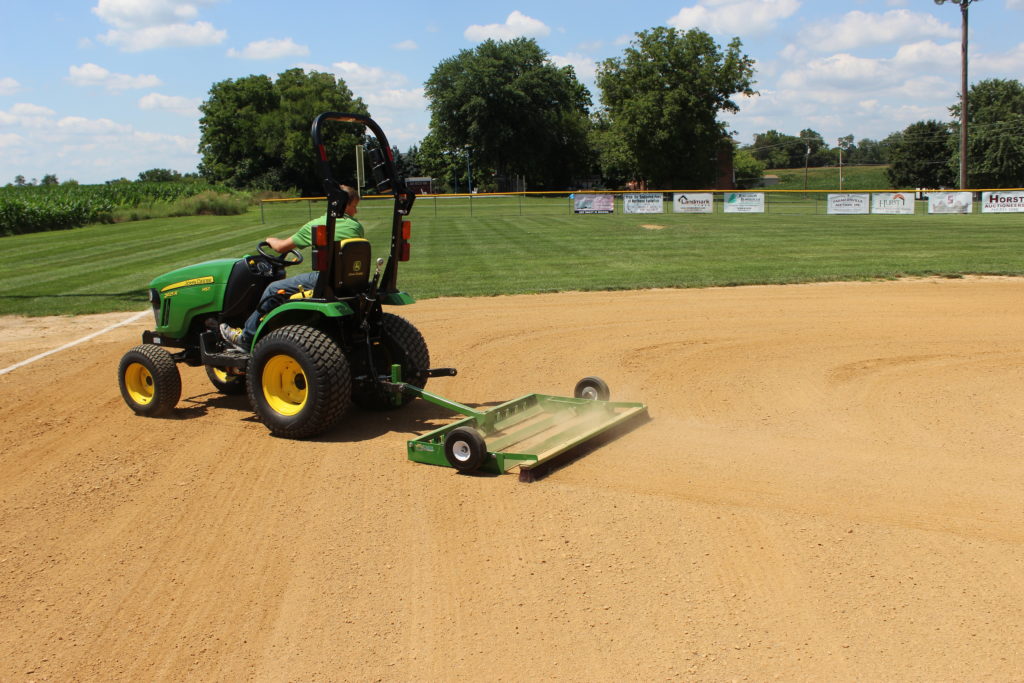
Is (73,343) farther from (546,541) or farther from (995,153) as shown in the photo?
(995,153)

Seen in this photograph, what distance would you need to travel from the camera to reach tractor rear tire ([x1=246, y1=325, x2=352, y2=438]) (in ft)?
20.6

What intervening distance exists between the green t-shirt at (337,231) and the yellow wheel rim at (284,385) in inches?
35.1

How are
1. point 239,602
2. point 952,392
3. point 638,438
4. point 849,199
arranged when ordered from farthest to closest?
point 849,199 → point 952,392 → point 638,438 → point 239,602

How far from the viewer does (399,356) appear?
707 cm

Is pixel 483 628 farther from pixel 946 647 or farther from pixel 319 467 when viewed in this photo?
pixel 319 467

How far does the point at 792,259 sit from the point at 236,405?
14551mm

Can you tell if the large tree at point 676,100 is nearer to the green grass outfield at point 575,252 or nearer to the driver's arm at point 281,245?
the green grass outfield at point 575,252

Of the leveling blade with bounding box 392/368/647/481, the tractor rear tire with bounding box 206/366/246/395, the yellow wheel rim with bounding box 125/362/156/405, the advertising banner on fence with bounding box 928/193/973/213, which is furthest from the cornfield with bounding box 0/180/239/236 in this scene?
the advertising banner on fence with bounding box 928/193/973/213

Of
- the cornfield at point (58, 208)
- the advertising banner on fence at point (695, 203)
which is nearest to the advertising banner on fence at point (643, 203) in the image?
the advertising banner on fence at point (695, 203)

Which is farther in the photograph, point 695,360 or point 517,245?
point 517,245

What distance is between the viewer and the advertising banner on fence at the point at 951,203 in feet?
128

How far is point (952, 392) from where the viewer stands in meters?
7.45

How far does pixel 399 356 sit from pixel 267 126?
87941 mm

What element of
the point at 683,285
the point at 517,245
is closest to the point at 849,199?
the point at 517,245
